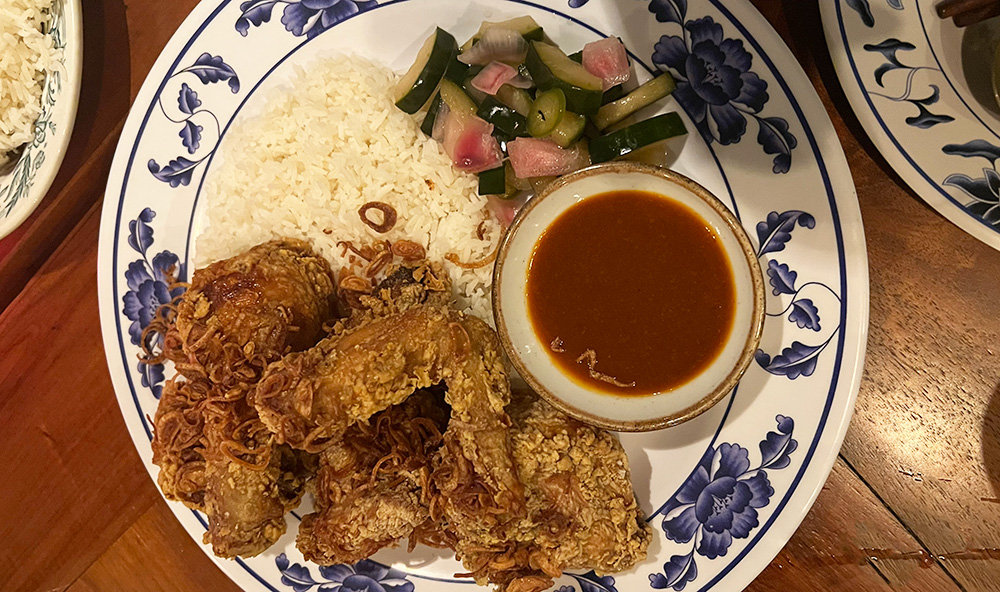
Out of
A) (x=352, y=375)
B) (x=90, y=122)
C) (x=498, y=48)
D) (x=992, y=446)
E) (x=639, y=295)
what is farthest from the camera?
(x=90, y=122)

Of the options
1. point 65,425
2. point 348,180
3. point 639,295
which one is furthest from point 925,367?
point 65,425

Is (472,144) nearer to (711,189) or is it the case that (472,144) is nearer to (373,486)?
(711,189)

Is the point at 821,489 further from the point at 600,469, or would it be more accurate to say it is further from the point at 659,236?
the point at 659,236

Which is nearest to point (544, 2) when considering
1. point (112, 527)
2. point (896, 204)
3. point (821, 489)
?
point (896, 204)

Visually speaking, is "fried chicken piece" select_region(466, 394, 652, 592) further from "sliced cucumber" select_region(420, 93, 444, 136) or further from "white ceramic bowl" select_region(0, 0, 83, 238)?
"white ceramic bowl" select_region(0, 0, 83, 238)

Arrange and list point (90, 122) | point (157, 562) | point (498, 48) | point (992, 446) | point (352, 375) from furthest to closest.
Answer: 1. point (157, 562)
2. point (90, 122)
3. point (992, 446)
4. point (498, 48)
5. point (352, 375)

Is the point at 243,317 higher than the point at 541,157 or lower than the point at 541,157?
lower

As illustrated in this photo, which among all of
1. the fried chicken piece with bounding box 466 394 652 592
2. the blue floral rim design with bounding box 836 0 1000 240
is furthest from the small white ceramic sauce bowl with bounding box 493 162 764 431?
the blue floral rim design with bounding box 836 0 1000 240
